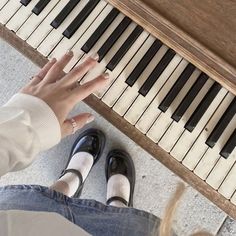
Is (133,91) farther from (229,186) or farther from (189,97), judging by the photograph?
(229,186)

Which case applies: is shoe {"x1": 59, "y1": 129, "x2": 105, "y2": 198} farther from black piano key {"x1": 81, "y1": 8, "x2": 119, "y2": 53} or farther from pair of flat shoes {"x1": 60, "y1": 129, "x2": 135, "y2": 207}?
black piano key {"x1": 81, "y1": 8, "x2": 119, "y2": 53}

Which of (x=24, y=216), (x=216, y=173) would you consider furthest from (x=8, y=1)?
(x=216, y=173)

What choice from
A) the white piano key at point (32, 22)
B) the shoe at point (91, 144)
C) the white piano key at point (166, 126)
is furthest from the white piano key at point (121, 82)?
the shoe at point (91, 144)

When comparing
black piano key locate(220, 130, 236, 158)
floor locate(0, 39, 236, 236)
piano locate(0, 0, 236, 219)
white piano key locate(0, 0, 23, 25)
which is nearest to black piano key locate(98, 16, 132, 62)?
piano locate(0, 0, 236, 219)

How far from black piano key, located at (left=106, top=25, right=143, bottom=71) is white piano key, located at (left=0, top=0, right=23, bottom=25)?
258 mm

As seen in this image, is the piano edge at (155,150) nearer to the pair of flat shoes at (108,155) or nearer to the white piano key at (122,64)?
the white piano key at (122,64)

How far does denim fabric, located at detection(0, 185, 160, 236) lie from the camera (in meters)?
1.14

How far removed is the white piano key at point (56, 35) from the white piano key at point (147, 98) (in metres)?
0.23

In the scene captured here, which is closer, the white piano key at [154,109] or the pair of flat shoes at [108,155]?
the white piano key at [154,109]

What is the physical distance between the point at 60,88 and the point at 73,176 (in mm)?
477

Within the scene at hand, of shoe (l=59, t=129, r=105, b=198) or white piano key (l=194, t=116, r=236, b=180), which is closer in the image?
white piano key (l=194, t=116, r=236, b=180)

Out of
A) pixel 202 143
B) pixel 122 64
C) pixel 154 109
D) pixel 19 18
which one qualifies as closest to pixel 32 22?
pixel 19 18

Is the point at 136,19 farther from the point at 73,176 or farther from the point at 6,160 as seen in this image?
the point at 73,176

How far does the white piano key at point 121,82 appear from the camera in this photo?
3.43ft
